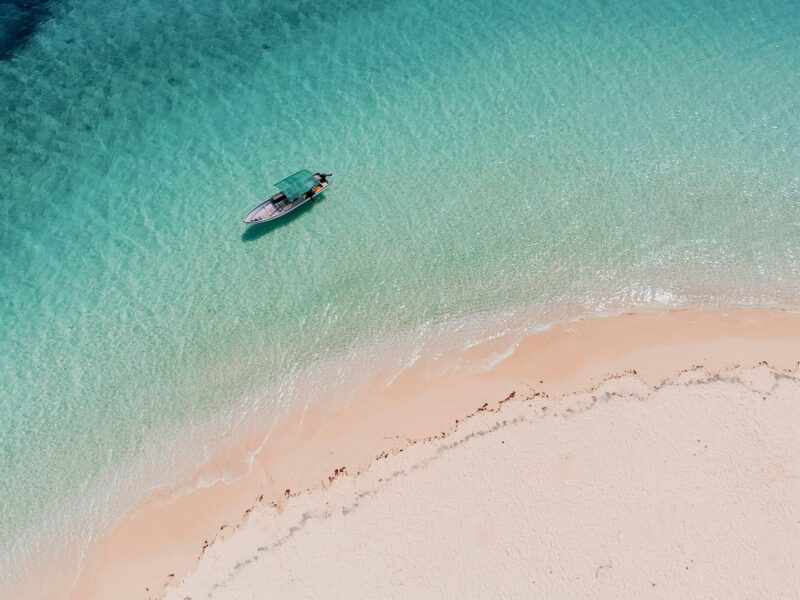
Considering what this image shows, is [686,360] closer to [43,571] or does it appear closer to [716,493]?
[716,493]

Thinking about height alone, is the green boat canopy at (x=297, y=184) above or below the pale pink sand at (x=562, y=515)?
above

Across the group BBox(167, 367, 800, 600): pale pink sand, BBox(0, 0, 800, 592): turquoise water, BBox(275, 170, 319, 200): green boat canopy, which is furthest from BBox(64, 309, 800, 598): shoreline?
BBox(275, 170, 319, 200): green boat canopy

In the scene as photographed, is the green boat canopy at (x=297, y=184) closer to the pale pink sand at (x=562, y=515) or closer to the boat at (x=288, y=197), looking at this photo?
the boat at (x=288, y=197)

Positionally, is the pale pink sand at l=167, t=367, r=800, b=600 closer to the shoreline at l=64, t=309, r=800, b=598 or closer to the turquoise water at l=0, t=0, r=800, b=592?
the shoreline at l=64, t=309, r=800, b=598

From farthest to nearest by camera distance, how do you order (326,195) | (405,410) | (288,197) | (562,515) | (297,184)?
(326,195) → (297,184) → (288,197) → (405,410) → (562,515)

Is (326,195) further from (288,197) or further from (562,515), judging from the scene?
(562,515)

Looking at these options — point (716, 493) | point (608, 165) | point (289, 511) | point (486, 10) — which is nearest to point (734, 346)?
point (716, 493)

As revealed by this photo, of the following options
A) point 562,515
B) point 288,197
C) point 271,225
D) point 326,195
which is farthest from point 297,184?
point 562,515

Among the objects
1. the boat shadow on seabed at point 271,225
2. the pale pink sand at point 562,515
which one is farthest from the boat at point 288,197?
the pale pink sand at point 562,515
